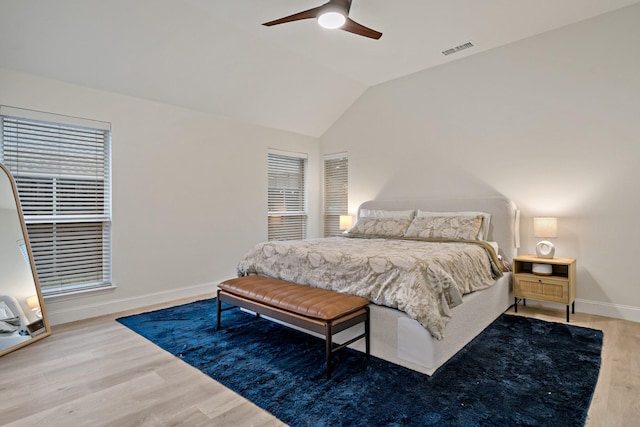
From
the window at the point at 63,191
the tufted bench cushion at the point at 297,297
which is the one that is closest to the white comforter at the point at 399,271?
the tufted bench cushion at the point at 297,297

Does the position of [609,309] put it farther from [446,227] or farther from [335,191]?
[335,191]

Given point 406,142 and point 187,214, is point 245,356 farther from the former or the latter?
point 406,142

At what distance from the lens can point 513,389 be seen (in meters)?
2.19

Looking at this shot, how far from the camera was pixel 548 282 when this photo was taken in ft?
11.7

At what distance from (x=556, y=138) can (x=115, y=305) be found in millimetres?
5262

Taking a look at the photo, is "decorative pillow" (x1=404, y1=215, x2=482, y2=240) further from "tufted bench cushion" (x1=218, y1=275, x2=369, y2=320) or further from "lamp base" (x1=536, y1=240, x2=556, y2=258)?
"tufted bench cushion" (x1=218, y1=275, x2=369, y2=320)

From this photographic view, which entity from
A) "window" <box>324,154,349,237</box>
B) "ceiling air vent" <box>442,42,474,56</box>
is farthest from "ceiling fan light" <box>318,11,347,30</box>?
"window" <box>324,154,349,237</box>

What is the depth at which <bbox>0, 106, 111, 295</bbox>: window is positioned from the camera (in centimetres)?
335

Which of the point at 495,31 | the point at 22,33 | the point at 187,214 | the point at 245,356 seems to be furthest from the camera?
the point at 187,214

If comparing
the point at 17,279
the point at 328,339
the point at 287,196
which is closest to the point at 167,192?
the point at 17,279

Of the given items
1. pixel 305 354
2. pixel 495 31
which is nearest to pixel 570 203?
pixel 495 31

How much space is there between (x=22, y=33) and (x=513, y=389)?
4667mm

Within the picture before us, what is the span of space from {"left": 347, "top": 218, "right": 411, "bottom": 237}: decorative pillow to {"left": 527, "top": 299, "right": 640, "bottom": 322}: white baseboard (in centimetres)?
203

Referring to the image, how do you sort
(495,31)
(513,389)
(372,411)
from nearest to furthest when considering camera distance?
(372,411), (513,389), (495,31)
